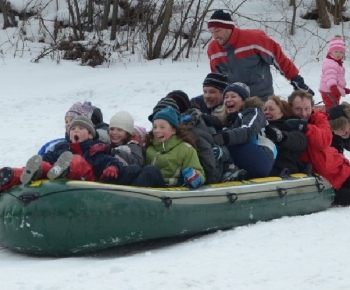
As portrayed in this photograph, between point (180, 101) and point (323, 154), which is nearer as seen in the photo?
point (180, 101)

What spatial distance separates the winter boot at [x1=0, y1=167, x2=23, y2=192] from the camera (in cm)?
488

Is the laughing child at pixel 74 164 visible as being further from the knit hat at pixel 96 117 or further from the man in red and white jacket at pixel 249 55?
the man in red and white jacket at pixel 249 55

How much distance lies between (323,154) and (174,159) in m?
1.80

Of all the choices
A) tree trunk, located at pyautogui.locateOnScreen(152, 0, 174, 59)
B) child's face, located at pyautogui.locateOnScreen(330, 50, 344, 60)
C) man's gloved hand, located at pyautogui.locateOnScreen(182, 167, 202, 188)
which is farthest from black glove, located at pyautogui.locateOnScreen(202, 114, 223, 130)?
tree trunk, located at pyautogui.locateOnScreen(152, 0, 174, 59)

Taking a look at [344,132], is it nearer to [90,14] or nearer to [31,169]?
[31,169]

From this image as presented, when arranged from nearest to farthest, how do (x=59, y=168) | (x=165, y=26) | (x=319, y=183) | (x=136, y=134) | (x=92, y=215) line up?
(x=92, y=215) → (x=59, y=168) → (x=136, y=134) → (x=319, y=183) → (x=165, y=26)

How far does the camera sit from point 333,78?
9195 mm

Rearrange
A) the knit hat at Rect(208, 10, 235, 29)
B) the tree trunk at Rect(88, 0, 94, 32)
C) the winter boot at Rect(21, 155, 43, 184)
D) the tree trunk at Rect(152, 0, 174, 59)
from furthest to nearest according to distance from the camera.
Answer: the tree trunk at Rect(88, 0, 94, 32) → the tree trunk at Rect(152, 0, 174, 59) → the knit hat at Rect(208, 10, 235, 29) → the winter boot at Rect(21, 155, 43, 184)

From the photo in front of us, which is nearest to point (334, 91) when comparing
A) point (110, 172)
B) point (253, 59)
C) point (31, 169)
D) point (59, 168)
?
point (253, 59)

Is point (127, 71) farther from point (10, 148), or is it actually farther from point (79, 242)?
point (79, 242)

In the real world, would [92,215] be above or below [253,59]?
below

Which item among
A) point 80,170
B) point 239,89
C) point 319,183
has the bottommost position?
point 319,183

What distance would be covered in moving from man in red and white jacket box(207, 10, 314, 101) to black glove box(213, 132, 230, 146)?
1.33 m

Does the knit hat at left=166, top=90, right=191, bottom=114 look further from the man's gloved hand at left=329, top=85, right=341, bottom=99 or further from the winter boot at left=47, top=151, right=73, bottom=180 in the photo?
the man's gloved hand at left=329, top=85, right=341, bottom=99
